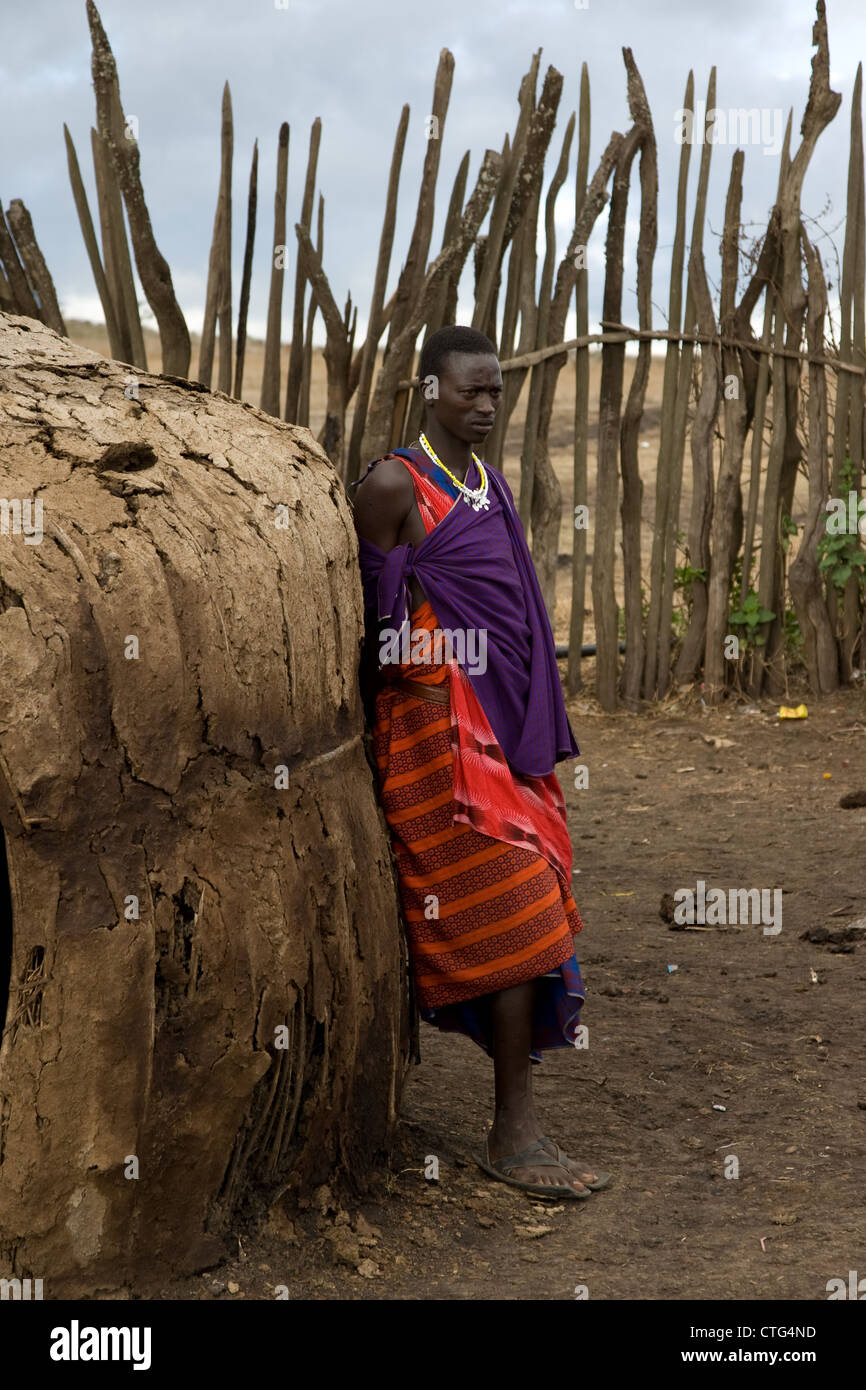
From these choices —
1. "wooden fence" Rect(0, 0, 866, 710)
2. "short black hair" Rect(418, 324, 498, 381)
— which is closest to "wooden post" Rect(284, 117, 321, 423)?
"wooden fence" Rect(0, 0, 866, 710)

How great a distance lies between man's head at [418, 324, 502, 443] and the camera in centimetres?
307

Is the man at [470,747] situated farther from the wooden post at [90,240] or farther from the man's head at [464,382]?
the wooden post at [90,240]

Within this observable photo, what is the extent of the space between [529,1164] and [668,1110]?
59 centimetres

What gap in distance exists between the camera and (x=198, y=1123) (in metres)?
2.55

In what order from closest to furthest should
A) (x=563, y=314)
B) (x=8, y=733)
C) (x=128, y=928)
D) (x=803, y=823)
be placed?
(x=8, y=733) → (x=128, y=928) → (x=803, y=823) → (x=563, y=314)

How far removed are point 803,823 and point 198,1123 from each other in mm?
3931

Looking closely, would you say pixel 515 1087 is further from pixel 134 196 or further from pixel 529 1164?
pixel 134 196

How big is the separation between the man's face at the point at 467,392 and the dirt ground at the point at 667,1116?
1.66 m

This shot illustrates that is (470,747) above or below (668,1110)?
above

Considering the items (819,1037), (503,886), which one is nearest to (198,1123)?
(503,886)

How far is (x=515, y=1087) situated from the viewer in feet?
10.2

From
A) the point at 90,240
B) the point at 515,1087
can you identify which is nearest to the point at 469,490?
the point at 515,1087

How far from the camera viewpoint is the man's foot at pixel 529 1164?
3074mm
